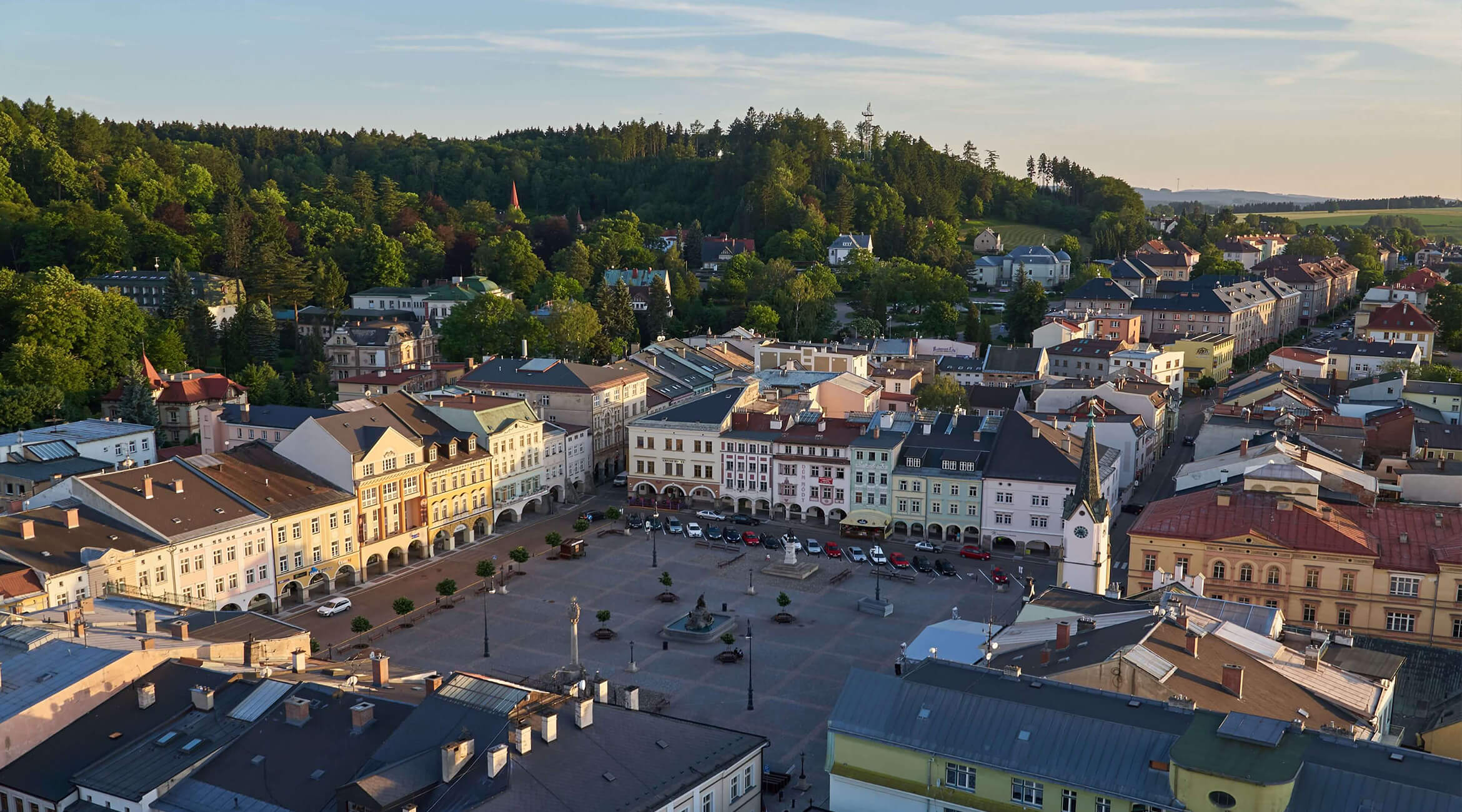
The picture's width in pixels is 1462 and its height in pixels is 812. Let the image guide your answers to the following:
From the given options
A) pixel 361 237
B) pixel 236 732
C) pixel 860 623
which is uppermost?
pixel 361 237

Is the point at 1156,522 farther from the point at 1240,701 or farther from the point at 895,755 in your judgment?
the point at 895,755

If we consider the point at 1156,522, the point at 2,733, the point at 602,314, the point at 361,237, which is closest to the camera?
the point at 2,733

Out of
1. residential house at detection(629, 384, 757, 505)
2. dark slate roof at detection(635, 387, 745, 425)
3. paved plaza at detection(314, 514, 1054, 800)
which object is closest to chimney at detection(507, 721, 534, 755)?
paved plaza at detection(314, 514, 1054, 800)

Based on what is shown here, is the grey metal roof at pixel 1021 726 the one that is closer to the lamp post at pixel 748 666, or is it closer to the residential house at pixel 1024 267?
the lamp post at pixel 748 666

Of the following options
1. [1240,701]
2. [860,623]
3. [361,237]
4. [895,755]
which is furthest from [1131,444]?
[361,237]

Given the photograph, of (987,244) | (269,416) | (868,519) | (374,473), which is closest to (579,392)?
(269,416)

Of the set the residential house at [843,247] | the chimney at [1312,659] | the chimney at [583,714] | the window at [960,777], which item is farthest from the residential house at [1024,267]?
the chimney at [583,714]

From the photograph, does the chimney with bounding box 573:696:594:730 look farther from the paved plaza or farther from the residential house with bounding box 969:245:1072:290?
the residential house with bounding box 969:245:1072:290
